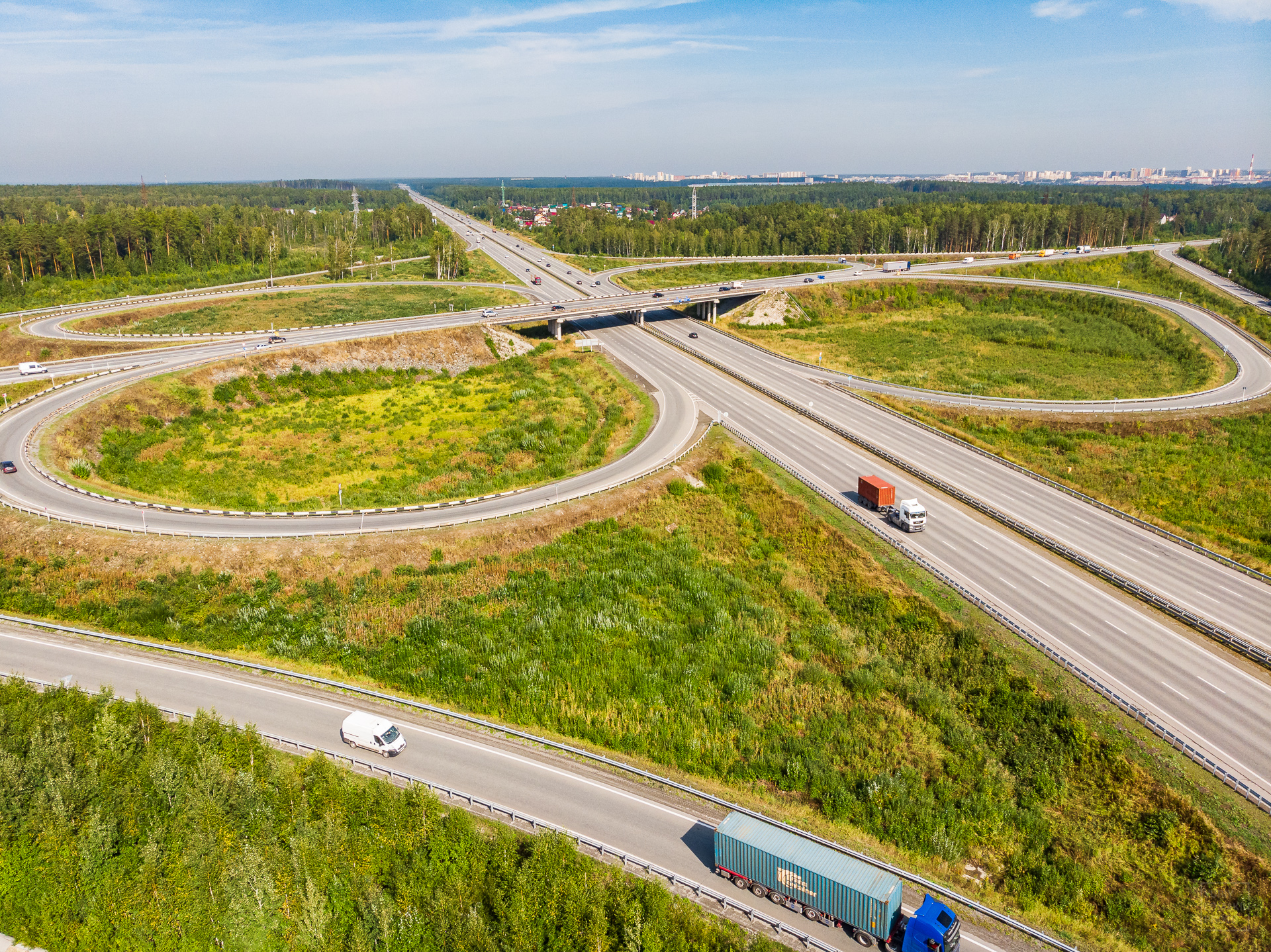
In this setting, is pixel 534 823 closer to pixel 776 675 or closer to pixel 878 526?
pixel 776 675

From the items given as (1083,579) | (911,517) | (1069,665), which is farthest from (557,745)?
(1083,579)

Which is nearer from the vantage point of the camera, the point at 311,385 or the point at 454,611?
the point at 454,611

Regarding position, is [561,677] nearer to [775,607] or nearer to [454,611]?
[454,611]

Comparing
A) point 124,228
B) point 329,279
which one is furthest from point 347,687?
point 124,228

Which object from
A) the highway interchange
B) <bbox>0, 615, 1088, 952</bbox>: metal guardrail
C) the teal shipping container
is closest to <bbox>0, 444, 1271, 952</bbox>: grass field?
<bbox>0, 615, 1088, 952</bbox>: metal guardrail

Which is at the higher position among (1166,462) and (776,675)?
(1166,462)

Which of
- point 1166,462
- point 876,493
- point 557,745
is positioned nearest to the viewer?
point 557,745
